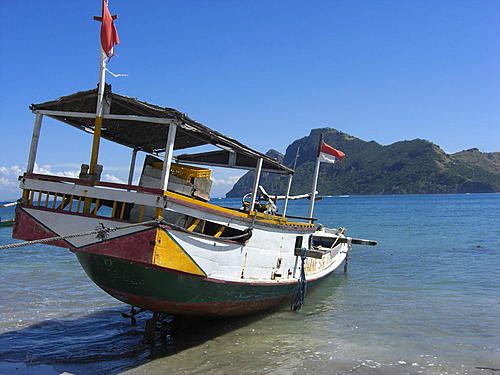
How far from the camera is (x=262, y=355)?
26.7 feet

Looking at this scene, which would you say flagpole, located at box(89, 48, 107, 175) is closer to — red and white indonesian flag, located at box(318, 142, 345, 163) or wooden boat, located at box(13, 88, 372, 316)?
Answer: wooden boat, located at box(13, 88, 372, 316)

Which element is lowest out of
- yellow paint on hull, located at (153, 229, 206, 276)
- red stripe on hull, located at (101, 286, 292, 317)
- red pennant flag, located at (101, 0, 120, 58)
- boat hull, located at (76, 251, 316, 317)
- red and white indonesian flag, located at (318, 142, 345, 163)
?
A: red stripe on hull, located at (101, 286, 292, 317)

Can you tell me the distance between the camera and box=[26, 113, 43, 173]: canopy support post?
749cm

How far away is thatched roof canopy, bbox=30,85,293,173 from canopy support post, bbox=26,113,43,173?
20cm

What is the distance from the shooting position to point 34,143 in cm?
749

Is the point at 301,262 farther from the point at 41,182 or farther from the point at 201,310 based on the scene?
the point at 41,182

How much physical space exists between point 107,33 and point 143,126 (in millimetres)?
2019

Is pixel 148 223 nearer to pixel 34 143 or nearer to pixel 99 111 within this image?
pixel 99 111

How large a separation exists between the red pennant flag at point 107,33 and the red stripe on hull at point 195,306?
442cm

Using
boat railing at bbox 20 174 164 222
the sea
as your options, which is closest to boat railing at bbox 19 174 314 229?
boat railing at bbox 20 174 164 222

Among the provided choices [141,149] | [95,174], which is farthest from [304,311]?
[95,174]

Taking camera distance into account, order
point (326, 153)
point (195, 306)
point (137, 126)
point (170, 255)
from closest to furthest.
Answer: point (170, 255) < point (195, 306) < point (137, 126) < point (326, 153)

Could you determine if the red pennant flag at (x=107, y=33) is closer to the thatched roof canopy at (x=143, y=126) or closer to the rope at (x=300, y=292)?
the thatched roof canopy at (x=143, y=126)

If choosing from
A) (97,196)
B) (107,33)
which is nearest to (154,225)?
(97,196)
